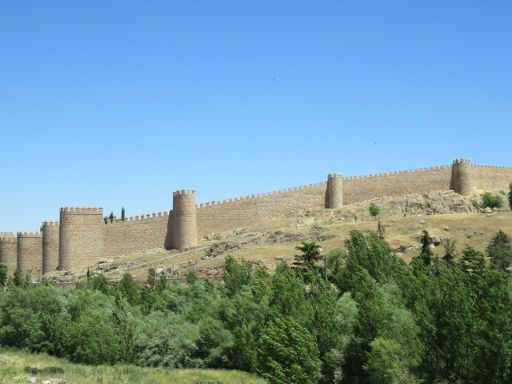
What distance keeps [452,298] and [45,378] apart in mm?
11801

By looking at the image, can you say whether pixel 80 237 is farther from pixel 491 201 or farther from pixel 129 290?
pixel 491 201

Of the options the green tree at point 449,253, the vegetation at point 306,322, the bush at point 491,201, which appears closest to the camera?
the vegetation at point 306,322

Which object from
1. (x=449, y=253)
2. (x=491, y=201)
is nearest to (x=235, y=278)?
(x=449, y=253)

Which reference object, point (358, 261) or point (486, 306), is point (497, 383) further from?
point (358, 261)

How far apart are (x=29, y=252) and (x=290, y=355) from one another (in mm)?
33379

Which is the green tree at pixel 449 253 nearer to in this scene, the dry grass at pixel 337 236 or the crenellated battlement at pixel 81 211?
the dry grass at pixel 337 236

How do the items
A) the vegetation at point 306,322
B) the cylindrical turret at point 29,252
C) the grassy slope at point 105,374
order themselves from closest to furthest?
the vegetation at point 306,322 → the grassy slope at point 105,374 → the cylindrical turret at point 29,252

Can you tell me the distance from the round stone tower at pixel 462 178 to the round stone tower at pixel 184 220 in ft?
52.8

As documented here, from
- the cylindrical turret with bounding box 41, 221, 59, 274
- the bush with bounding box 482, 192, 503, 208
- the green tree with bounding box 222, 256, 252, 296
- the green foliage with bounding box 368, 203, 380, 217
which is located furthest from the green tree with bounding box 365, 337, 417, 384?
the cylindrical turret with bounding box 41, 221, 59, 274

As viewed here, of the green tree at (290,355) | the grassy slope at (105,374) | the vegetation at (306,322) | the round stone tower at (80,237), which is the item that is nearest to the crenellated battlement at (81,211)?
the round stone tower at (80,237)

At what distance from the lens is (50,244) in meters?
49.2

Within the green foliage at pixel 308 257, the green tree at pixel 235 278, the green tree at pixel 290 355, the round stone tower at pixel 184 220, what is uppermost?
the round stone tower at pixel 184 220

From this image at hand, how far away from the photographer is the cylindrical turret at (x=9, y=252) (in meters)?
52.2

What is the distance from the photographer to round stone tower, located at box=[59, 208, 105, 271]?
46938 mm
